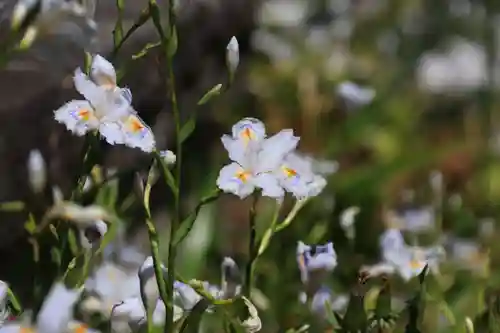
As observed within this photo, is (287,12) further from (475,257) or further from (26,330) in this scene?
(26,330)

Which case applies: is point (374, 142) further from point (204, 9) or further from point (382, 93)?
point (204, 9)

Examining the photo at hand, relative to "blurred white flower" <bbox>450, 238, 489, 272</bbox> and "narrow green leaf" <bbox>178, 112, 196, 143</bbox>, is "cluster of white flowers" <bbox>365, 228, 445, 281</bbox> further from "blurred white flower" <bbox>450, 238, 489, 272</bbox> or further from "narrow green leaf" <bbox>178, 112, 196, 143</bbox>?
"narrow green leaf" <bbox>178, 112, 196, 143</bbox>

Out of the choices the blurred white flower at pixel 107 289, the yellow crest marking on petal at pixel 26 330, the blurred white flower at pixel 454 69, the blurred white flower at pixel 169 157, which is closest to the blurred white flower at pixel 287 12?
the blurred white flower at pixel 454 69

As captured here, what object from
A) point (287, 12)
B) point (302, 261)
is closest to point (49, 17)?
point (302, 261)

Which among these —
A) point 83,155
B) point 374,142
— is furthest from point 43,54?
point 374,142

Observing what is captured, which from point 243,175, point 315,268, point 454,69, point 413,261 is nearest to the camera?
point 243,175

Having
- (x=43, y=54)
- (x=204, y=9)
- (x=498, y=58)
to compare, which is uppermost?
(x=43, y=54)

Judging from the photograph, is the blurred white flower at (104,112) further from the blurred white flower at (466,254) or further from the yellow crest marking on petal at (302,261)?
the blurred white flower at (466,254)
